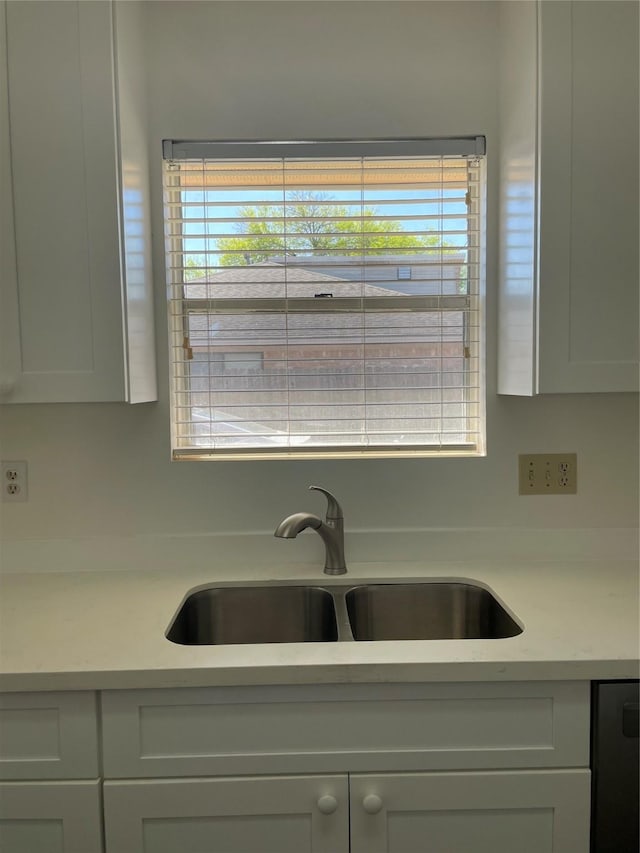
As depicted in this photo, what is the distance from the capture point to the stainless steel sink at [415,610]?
1.65m

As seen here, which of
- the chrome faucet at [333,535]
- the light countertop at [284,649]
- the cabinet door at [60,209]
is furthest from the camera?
the chrome faucet at [333,535]

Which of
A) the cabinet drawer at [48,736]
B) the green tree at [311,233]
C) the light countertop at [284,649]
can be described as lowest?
the cabinet drawer at [48,736]

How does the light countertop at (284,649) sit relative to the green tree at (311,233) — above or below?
below

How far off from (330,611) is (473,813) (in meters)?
0.57

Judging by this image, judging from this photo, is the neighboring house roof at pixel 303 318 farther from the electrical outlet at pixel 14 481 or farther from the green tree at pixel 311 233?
the electrical outlet at pixel 14 481

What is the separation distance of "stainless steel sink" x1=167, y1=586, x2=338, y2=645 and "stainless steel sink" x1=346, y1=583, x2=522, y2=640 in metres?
0.10

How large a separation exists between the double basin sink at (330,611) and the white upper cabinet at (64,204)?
0.64 m

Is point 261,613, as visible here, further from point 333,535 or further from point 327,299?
point 327,299

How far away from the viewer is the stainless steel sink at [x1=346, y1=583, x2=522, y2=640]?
165cm

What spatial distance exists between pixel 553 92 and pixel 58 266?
50.0 inches

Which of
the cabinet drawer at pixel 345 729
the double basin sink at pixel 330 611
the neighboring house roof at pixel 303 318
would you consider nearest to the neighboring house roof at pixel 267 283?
the neighboring house roof at pixel 303 318

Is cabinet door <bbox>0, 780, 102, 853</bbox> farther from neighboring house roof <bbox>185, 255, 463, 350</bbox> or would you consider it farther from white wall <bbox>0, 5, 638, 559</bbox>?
neighboring house roof <bbox>185, 255, 463, 350</bbox>

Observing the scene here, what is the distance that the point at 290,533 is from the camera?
150 cm

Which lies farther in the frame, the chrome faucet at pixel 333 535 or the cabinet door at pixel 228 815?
the chrome faucet at pixel 333 535
